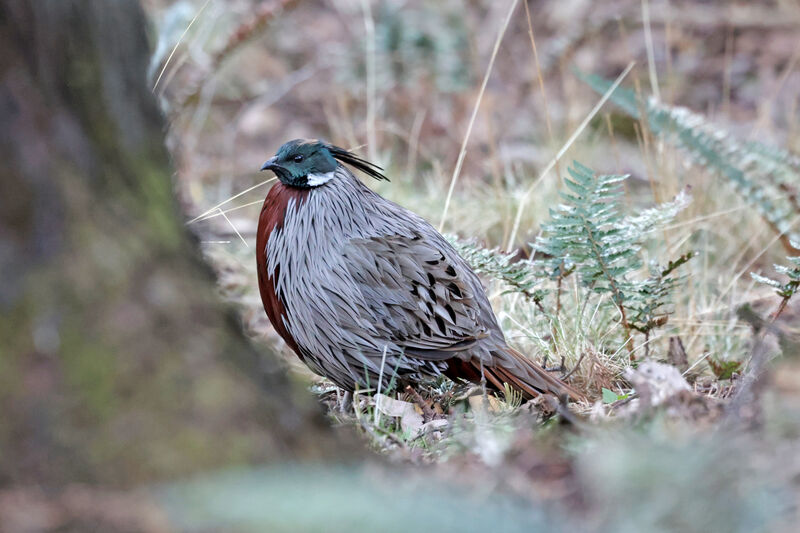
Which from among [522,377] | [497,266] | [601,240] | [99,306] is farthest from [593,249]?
[99,306]

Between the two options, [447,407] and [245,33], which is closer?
[447,407]

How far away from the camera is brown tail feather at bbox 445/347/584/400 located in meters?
3.23

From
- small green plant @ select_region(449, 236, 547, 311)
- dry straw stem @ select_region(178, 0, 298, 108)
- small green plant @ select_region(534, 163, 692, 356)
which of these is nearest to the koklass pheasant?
small green plant @ select_region(449, 236, 547, 311)

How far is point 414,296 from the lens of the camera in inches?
126

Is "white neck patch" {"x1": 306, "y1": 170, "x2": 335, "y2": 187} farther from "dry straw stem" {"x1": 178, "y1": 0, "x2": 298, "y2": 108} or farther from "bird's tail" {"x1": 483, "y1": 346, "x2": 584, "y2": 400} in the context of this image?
"dry straw stem" {"x1": 178, "y1": 0, "x2": 298, "y2": 108}

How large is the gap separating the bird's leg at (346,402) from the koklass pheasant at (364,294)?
0.19 ft

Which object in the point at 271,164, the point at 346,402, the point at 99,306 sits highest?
the point at 271,164

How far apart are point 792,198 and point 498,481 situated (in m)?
3.48

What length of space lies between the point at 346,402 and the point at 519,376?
68 centimetres

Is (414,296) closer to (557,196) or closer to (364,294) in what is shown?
(364,294)

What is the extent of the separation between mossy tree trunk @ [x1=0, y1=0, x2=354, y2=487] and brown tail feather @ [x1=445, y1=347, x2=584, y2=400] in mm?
1410

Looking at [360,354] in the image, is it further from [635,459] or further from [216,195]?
[216,195]

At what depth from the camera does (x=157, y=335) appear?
70.6 inches

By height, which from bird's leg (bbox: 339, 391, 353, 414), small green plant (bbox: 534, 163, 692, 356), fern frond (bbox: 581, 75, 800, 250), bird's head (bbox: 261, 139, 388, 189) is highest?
bird's head (bbox: 261, 139, 388, 189)
